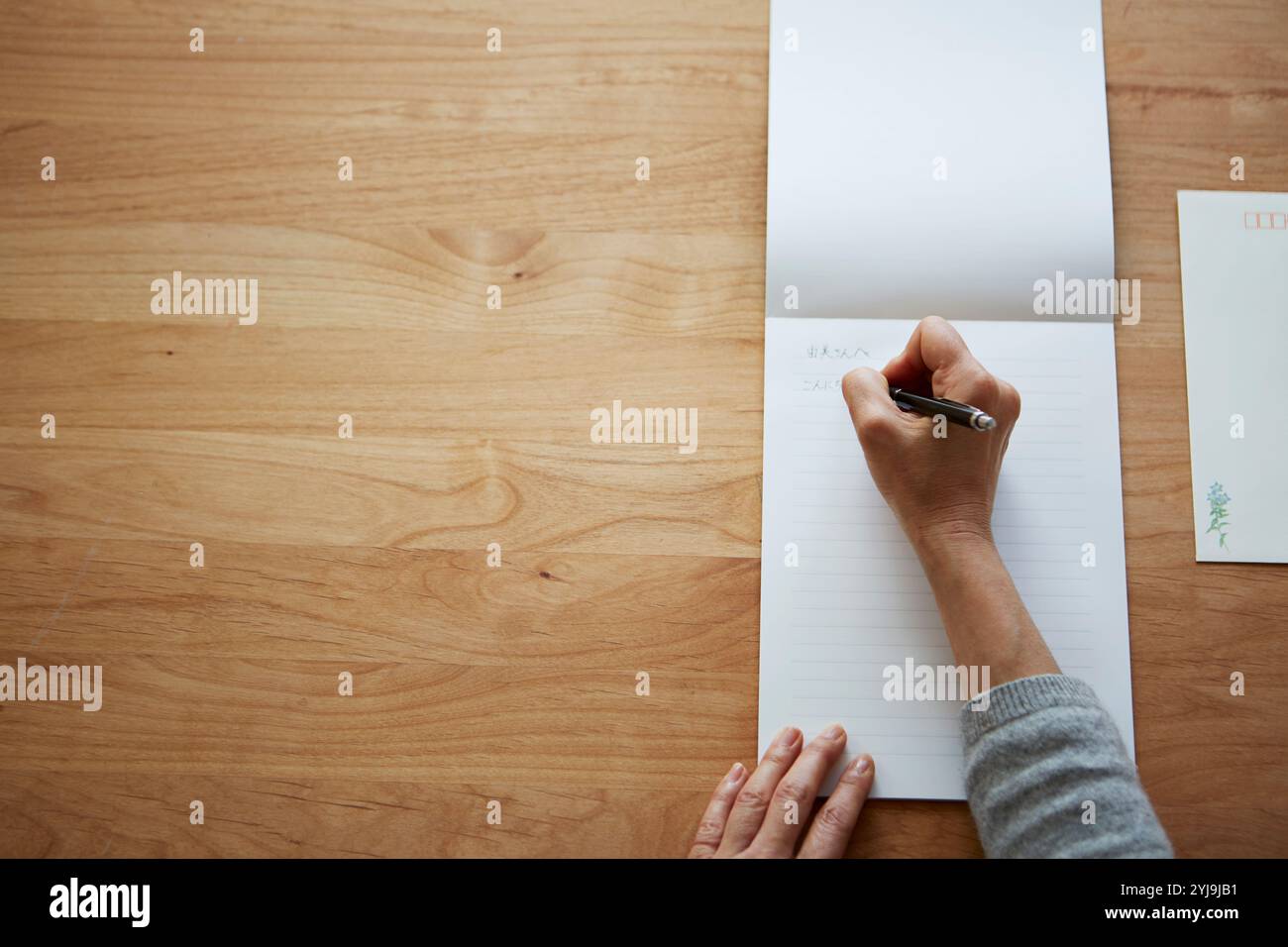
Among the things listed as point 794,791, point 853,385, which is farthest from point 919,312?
point 794,791

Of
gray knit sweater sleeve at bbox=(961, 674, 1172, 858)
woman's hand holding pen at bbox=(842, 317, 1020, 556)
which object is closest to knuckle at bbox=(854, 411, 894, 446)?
woman's hand holding pen at bbox=(842, 317, 1020, 556)

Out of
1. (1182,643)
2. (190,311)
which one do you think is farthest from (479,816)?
(1182,643)

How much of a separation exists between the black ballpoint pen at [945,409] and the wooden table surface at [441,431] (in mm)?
134

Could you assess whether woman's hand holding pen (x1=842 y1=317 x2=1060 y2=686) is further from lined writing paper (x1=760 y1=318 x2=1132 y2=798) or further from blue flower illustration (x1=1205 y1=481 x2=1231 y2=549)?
blue flower illustration (x1=1205 y1=481 x2=1231 y2=549)

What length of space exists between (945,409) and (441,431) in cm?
46

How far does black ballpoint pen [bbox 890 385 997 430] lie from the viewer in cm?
63

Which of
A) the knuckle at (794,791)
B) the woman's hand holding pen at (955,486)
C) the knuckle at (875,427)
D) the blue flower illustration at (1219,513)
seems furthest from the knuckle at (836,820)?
the blue flower illustration at (1219,513)

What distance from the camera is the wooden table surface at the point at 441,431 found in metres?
0.71

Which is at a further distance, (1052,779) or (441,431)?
(441,431)

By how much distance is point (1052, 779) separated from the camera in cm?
62

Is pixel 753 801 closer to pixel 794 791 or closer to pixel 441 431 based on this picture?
pixel 794 791

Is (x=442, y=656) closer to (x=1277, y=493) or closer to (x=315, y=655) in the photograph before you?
(x=315, y=655)

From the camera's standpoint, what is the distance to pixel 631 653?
72 cm

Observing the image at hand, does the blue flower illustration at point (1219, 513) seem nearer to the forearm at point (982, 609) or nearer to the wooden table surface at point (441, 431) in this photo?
the wooden table surface at point (441, 431)
